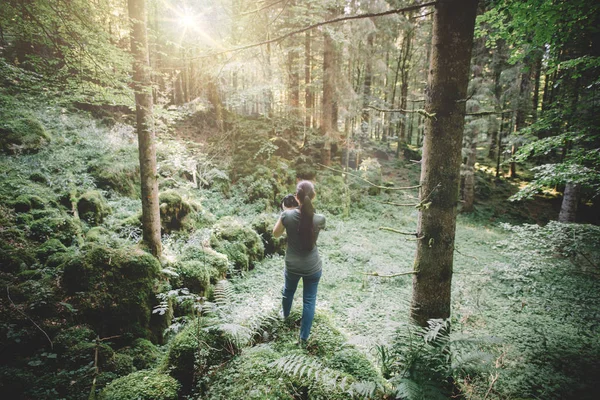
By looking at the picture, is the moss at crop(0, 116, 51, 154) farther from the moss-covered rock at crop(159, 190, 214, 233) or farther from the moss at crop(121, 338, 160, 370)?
the moss at crop(121, 338, 160, 370)

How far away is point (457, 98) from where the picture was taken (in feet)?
9.38

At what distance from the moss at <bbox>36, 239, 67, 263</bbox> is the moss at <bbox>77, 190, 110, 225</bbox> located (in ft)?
6.00

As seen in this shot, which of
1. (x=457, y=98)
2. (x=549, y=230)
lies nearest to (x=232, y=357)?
(x=457, y=98)

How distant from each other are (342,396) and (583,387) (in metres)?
4.01

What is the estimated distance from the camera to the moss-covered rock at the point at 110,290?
13.9ft

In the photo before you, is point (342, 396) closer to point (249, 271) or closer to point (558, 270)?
point (249, 271)

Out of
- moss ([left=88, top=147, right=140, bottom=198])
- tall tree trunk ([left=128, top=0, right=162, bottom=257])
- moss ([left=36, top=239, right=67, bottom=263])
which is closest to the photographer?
moss ([left=36, top=239, right=67, bottom=263])

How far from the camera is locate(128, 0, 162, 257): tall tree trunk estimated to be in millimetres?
5395

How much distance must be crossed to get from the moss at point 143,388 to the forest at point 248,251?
21mm

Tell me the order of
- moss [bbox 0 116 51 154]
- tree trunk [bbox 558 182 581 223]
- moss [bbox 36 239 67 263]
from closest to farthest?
moss [bbox 36 239 67 263] → moss [bbox 0 116 51 154] → tree trunk [bbox 558 182 581 223]

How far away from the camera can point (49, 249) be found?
536cm

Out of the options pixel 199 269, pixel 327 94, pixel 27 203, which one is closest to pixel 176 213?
pixel 199 269

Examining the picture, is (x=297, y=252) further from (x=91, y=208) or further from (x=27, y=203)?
(x=27, y=203)

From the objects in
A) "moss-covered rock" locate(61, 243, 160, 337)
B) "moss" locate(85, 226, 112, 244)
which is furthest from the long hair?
"moss" locate(85, 226, 112, 244)
